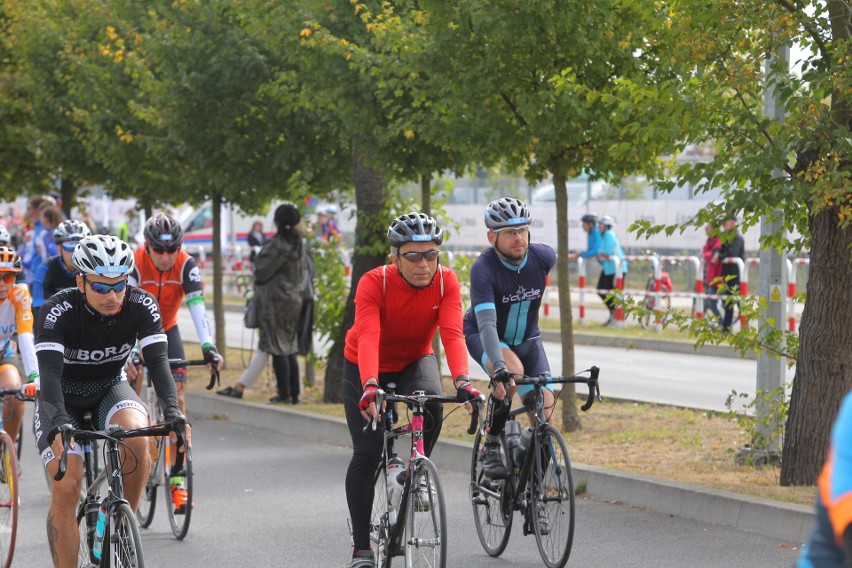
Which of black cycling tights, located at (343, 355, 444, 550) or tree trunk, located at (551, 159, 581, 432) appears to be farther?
tree trunk, located at (551, 159, 581, 432)

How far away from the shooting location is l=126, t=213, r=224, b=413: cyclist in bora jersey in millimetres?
9453

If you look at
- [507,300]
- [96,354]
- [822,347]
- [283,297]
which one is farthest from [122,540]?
[283,297]

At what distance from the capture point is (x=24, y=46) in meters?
23.0

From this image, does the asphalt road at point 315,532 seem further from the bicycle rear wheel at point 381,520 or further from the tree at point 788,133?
the tree at point 788,133

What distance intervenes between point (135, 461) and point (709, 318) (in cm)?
470

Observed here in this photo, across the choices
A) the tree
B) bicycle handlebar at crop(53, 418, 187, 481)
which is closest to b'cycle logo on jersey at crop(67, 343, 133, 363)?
bicycle handlebar at crop(53, 418, 187, 481)

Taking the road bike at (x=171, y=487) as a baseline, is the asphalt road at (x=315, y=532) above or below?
below

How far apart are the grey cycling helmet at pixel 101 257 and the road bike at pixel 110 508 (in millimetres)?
727

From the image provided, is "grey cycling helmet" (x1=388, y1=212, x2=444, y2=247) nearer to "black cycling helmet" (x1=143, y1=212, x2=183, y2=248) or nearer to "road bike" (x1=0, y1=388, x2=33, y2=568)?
"road bike" (x1=0, y1=388, x2=33, y2=568)

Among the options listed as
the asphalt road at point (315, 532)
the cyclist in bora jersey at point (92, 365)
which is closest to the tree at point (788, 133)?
the asphalt road at point (315, 532)

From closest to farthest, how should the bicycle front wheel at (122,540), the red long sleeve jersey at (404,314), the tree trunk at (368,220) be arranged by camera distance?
the bicycle front wheel at (122,540), the red long sleeve jersey at (404,314), the tree trunk at (368,220)

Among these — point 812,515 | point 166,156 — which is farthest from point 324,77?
point 812,515

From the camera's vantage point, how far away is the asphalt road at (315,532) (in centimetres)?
791

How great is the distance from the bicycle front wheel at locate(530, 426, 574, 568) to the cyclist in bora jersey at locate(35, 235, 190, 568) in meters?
2.04
